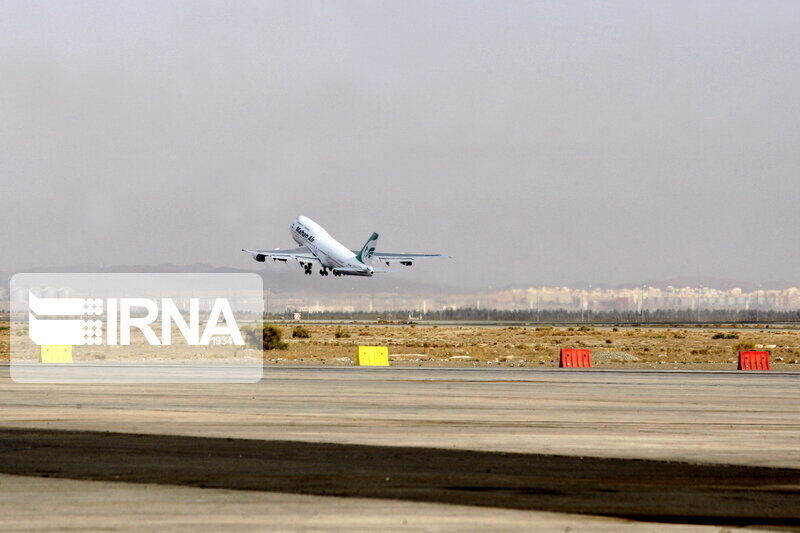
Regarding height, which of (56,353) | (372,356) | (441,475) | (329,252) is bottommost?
(441,475)

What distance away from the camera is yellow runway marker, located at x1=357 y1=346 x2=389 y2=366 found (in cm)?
6406

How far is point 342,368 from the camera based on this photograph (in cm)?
5822

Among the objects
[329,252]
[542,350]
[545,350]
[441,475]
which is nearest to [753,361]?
[545,350]

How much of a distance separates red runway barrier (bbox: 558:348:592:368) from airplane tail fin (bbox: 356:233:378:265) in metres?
70.1

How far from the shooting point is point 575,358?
6347cm

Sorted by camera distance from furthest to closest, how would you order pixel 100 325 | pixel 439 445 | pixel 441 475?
pixel 100 325
pixel 439 445
pixel 441 475

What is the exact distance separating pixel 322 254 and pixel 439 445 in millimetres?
109686

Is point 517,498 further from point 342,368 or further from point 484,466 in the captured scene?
point 342,368

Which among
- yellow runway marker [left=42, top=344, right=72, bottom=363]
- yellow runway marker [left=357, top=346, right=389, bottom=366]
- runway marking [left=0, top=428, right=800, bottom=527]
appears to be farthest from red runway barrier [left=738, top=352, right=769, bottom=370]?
runway marking [left=0, top=428, right=800, bottom=527]

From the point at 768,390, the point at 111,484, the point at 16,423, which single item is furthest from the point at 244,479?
the point at 768,390

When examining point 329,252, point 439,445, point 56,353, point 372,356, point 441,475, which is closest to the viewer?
point 441,475

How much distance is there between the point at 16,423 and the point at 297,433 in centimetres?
741

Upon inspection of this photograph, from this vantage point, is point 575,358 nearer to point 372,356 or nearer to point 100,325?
point 372,356

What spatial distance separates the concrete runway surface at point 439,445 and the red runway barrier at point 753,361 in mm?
20404
